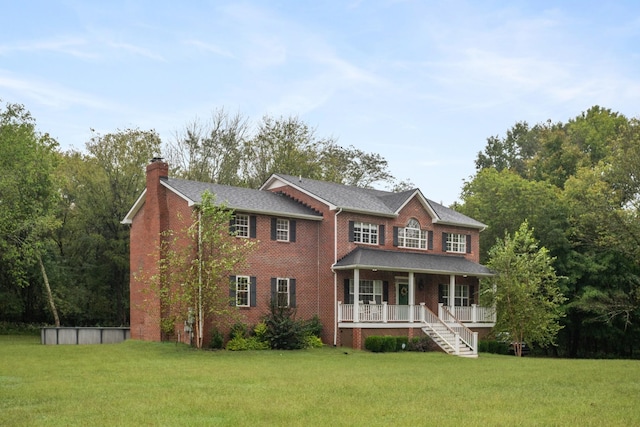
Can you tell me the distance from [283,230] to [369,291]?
5.34 meters

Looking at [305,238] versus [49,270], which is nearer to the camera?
[305,238]

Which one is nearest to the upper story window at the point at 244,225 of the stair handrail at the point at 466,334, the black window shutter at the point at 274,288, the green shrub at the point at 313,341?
the black window shutter at the point at 274,288

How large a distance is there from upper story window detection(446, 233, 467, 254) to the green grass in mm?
Result: 12948

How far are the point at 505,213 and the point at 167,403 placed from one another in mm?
35328

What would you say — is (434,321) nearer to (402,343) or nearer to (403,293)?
(403,293)

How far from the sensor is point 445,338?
116ft

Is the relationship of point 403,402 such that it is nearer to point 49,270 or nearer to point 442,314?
point 442,314

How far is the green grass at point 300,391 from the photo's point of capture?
550 inches

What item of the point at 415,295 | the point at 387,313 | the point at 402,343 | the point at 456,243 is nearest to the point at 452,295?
the point at 415,295

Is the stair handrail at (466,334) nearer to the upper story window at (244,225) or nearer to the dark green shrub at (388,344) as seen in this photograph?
the dark green shrub at (388,344)

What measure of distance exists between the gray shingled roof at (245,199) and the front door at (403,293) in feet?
19.0

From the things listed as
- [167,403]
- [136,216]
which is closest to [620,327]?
[136,216]

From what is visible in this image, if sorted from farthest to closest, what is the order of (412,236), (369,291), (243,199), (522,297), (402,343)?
(412,236), (369,291), (522,297), (243,199), (402,343)

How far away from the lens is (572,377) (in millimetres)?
22266
